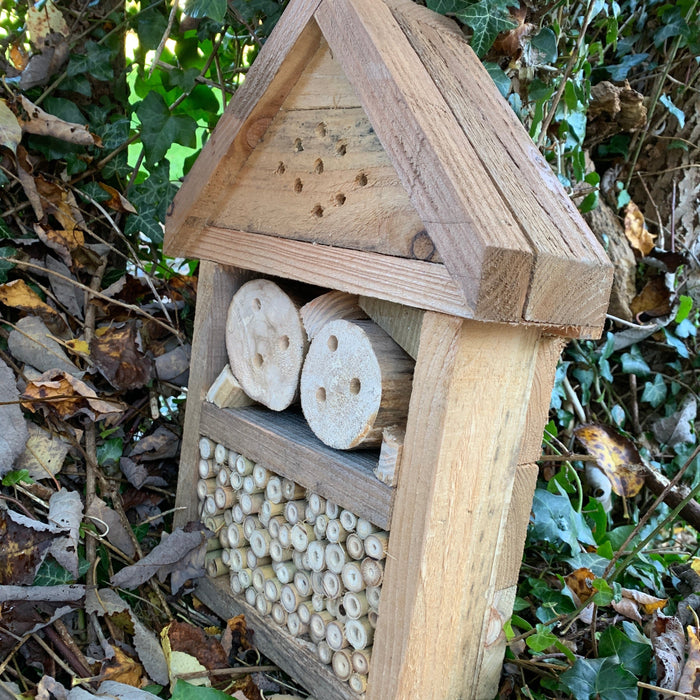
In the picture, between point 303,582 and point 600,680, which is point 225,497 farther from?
point 600,680

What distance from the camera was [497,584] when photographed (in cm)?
132

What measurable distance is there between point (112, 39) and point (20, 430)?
1.15 metres

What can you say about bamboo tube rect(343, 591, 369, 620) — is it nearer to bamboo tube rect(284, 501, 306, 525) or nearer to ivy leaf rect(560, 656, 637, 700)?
bamboo tube rect(284, 501, 306, 525)

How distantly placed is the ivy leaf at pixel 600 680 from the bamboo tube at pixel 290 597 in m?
0.55

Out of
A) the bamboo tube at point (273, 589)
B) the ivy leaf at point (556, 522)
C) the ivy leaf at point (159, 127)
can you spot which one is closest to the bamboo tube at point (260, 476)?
the bamboo tube at point (273, 589)

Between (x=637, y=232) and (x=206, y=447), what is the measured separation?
1723 millimetres

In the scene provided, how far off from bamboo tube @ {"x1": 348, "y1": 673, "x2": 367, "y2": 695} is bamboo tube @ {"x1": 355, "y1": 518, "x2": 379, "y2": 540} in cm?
27

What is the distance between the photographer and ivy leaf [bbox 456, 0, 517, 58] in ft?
4.74

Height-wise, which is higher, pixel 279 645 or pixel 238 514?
pixel 238 514

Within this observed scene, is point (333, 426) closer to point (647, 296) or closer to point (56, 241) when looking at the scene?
point (56, 241)

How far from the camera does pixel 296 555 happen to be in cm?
150

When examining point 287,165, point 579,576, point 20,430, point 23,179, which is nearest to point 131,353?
point 20,430

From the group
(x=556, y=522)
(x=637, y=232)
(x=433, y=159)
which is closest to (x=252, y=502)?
(x=556, y=522)

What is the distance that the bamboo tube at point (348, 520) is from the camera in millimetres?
1330
